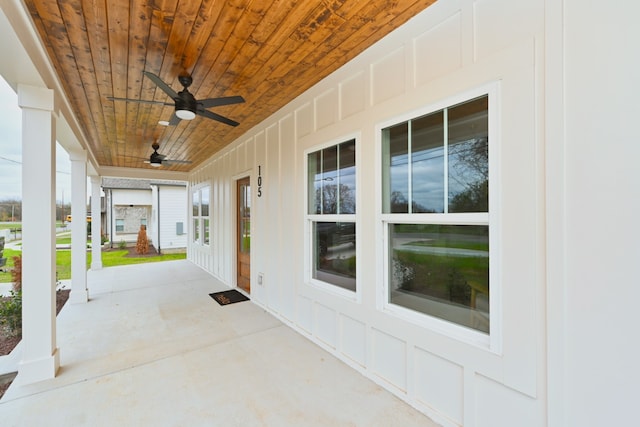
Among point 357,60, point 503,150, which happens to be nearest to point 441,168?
point 503,150

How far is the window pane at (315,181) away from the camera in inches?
130

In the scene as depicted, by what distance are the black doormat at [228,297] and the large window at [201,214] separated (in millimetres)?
2533

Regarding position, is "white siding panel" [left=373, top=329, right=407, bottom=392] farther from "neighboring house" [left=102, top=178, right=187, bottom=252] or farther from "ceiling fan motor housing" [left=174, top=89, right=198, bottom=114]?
"neighboring house" [left=102, top=178, right=187, bottom=252]

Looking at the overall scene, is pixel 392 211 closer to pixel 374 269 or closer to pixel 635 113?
pixel 374 269

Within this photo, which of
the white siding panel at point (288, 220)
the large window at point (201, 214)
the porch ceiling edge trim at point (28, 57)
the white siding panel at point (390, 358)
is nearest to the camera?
the porch ceiling edge trim at point (28, 57)

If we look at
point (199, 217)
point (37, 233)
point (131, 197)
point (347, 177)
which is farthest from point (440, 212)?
point (131, 197)

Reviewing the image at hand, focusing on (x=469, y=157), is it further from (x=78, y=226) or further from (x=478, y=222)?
(x=78, y=226)

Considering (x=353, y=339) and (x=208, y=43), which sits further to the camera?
(x=353, y=339)

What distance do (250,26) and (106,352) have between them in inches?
143

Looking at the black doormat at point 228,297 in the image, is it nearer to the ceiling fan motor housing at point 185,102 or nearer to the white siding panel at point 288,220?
the white siding panel at point 288,220

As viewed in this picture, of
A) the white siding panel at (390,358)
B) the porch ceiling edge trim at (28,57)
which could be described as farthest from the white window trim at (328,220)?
the porch ceiling edge trim at (28,57)

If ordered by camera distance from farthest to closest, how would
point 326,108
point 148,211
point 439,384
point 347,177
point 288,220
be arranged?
point 148,211
point 288,220
point 326,108
point 347,177
point 439,384

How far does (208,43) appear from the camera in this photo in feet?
7.64

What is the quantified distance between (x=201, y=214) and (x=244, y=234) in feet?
9.72
